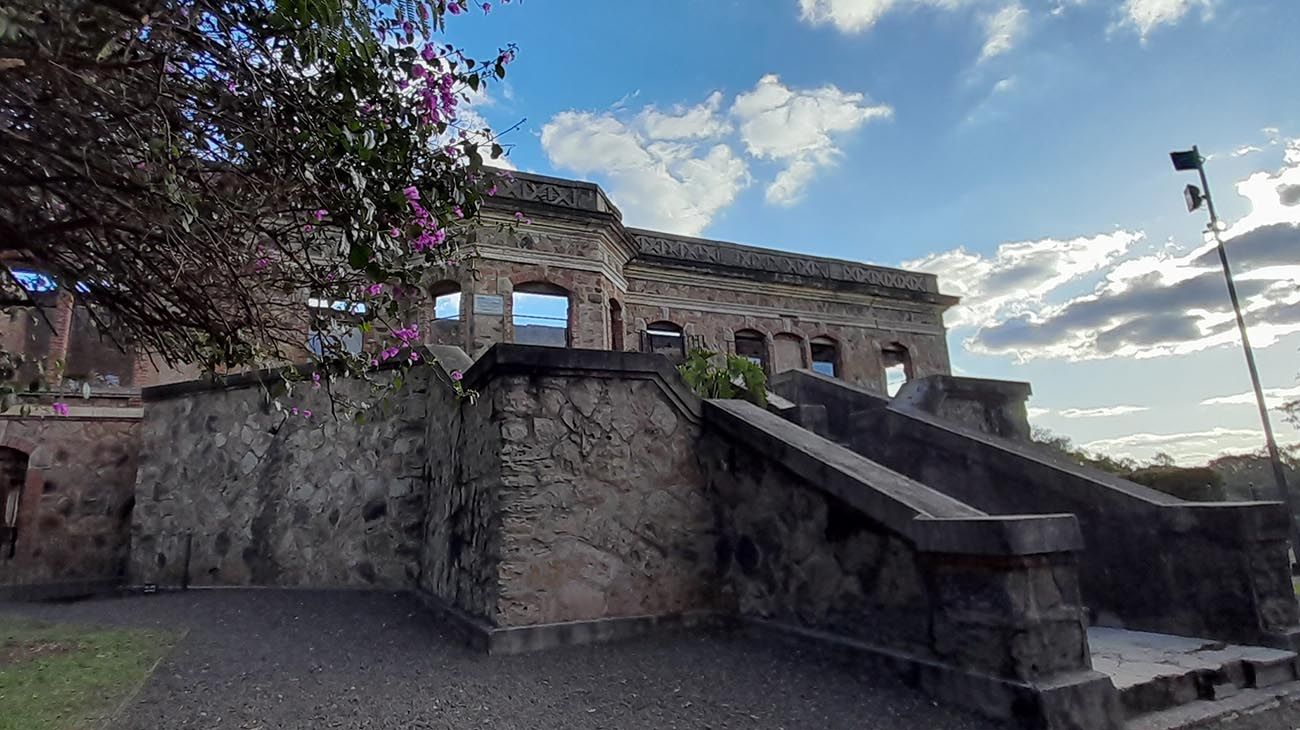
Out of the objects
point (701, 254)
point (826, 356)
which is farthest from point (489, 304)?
point (826, 356)

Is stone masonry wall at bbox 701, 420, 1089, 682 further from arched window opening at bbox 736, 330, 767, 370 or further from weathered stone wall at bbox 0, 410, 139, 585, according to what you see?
arched window opening at bbox 736, 330, 767, 370

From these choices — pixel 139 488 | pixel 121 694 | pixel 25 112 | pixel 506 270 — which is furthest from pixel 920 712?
pixel 506 270

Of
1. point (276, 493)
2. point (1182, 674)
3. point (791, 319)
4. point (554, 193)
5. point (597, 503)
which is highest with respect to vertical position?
point (554, 193)

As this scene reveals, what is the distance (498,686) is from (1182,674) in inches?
124

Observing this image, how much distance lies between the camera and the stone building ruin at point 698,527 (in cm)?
286

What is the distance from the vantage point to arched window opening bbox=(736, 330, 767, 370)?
15.7m

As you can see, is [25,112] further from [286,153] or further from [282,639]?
[282,639]

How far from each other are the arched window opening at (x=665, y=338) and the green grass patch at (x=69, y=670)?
10.7 meters

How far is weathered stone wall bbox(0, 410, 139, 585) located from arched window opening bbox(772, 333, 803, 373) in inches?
478

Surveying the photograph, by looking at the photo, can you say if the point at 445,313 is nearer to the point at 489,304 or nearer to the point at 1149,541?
the point at 489,304

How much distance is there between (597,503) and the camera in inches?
164

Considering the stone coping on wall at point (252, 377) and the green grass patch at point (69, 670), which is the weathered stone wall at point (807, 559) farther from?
the green grass patch at point (69, 670)

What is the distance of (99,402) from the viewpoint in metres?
8.58

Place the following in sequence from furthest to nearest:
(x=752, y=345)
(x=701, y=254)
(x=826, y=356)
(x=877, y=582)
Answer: (x=826, y=356), (x=752, y=345), (x=701, y=254), (x=877, y=582)
